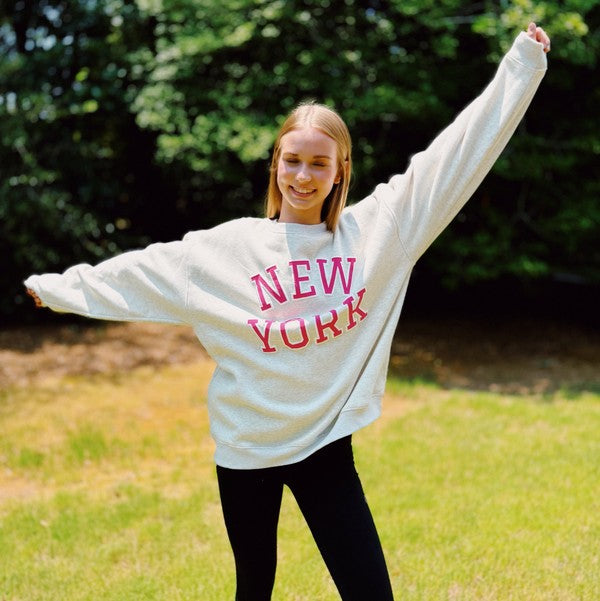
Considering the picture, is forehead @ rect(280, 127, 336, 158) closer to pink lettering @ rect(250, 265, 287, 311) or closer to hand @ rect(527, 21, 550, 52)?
pink lettering @ rect(250, 265, 287, 311)

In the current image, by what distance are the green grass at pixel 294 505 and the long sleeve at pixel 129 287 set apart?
1.49m

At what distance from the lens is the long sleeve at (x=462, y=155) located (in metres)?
1.93

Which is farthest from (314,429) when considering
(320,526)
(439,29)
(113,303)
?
(439,29)

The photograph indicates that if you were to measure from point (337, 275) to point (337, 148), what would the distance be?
0.37 meters

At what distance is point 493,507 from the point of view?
3.94m

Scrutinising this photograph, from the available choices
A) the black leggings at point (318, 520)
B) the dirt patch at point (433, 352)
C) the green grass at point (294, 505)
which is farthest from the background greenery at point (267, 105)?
the black leggings at point (318, 520)

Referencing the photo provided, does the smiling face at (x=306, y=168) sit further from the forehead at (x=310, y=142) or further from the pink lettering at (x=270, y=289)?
the pink lettering at (x=270, y=289)

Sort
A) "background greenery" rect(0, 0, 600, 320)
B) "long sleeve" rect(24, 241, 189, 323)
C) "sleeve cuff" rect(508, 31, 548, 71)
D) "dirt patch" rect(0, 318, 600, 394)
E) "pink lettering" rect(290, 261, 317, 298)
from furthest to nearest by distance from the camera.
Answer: "dirt patch" rect(0, 318, 600, 394)
"background greenery" rect(0, 0, 600, 320)
"long sleeve" rect(24, 241, 189, 323)
"pink lettering" rect(290, 261, 317, 298)
"sleeve cuff" rect(508, 31, 548, 71)

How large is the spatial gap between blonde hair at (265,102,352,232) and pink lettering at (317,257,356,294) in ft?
0.39

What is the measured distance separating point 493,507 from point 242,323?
251cm

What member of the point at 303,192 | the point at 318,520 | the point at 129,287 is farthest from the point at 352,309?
the point at 129,287

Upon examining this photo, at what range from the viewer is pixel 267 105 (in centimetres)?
759

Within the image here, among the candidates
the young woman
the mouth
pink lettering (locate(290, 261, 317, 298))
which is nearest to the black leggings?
the young woman

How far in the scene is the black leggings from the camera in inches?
76.0
